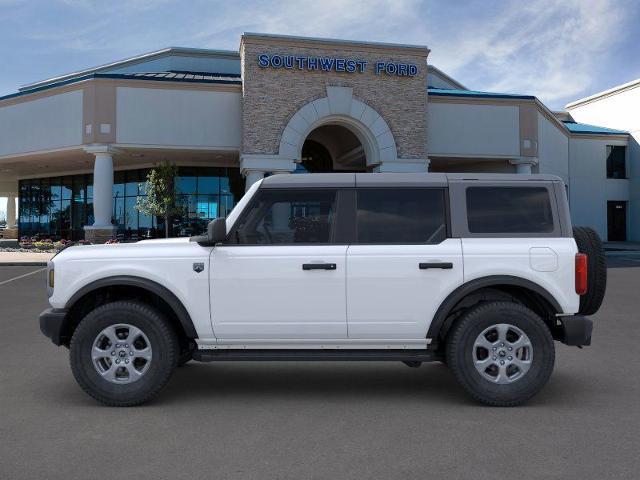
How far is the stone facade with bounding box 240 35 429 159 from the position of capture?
88.2 feet

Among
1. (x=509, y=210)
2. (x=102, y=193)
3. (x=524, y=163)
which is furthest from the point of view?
(x=524, y=163)

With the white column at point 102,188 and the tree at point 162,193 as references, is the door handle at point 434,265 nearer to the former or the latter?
the white column at point 102,188

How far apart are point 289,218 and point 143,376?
5.99 feet

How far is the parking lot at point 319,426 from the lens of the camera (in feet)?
12.3

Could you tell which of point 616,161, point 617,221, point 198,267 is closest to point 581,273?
point 198,267

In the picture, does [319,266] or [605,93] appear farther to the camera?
[605,93]

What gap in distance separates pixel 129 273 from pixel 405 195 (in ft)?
8.19

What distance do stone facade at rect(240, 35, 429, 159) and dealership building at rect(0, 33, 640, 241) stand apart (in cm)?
5

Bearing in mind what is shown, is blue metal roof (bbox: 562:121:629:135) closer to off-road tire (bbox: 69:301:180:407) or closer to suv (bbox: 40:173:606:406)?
suv (bbox: 40:173:606:406)

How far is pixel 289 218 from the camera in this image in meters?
5.29

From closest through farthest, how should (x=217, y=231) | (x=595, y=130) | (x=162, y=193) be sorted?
1. (x=217, y=231)
2. (x=162, y=193)
3. (x=595, y=130)

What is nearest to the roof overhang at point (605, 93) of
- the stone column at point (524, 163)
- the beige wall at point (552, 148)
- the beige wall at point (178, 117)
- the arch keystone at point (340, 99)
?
the beige wall at point (552, 148)

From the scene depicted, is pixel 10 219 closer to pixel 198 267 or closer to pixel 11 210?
pixel 11 210

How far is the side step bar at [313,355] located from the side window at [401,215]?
0.97m
